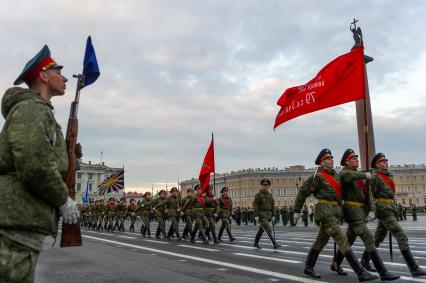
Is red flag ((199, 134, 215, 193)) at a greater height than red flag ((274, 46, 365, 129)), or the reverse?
red flag ((274, 46, 365, 129))

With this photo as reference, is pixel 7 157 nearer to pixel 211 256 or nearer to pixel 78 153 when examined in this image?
pixel 78 153

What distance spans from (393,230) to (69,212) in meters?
5.94

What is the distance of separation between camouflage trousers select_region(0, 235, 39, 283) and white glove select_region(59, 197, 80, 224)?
1.03 feet

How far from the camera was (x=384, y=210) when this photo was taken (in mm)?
7391

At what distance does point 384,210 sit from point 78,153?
5675mm

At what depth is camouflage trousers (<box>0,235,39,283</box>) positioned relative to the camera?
2344 mm

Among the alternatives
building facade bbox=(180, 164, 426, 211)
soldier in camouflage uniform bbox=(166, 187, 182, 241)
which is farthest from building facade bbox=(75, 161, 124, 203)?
soldier in camouflage uniform bbox=(166, 187, 182, 241)

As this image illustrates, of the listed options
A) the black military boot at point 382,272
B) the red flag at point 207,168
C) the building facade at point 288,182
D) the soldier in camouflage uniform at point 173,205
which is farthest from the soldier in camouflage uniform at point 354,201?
the building facade at point 288,182

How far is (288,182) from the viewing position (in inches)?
5138

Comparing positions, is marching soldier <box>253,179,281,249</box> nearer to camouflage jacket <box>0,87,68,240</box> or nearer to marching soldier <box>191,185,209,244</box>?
marching soldier <box>191,185,209,244</box>

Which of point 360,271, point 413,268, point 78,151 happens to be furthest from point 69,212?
point 413,268

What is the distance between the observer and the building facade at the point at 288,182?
124 metres

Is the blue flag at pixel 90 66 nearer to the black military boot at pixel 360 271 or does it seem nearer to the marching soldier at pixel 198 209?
the black military boot at pixel 360 271

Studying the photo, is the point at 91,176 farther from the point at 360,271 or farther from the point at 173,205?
the point at 360,271
